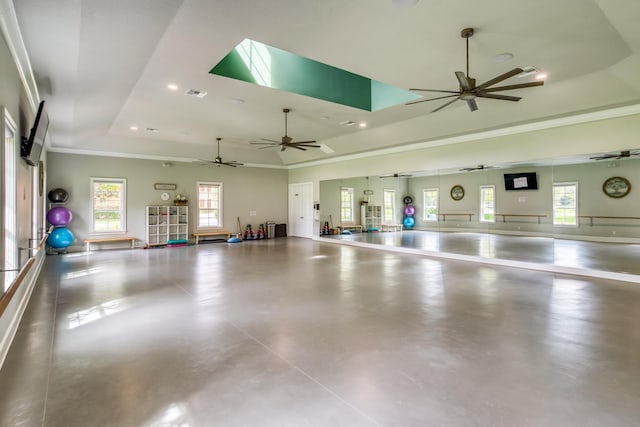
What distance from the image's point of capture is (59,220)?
907 cm

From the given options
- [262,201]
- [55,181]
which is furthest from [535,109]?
[55,181]

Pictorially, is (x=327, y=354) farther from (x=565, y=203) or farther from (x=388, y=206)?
(x=388, y=206)

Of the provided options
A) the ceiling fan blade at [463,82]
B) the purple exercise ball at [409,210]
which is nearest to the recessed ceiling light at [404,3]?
the ceiling fan blade at [463,82]

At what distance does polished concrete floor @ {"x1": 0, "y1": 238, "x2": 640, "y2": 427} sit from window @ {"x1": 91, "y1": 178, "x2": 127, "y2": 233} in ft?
15.8

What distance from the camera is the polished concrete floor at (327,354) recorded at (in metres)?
2.23

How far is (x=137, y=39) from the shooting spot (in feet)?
11.6

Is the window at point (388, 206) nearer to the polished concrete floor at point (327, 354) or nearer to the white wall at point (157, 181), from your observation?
the white wall at point (157, 181)

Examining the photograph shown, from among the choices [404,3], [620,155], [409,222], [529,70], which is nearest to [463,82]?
[404,3]

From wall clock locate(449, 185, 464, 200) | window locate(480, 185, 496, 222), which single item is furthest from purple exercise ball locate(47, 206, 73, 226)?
window locate(480, 185, 496, 222)

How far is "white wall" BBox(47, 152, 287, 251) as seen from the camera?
984cm

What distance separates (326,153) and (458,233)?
203 inches

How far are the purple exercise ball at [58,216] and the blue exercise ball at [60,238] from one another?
0.19 m

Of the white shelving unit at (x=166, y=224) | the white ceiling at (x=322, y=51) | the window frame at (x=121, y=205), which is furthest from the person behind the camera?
the white shelving unit at (x=166, y=224)

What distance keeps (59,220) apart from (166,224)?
2.90 m
